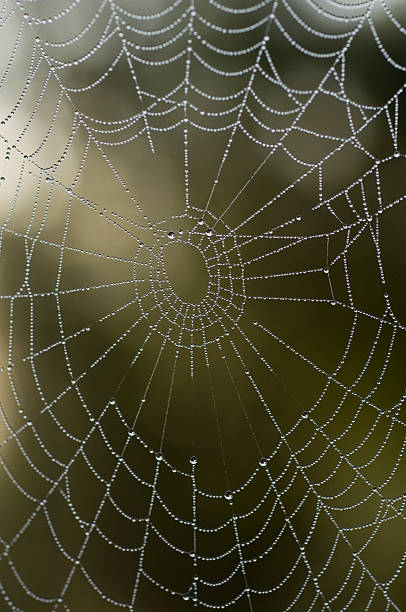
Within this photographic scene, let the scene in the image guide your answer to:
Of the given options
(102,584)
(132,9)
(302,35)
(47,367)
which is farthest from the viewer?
(47,367)

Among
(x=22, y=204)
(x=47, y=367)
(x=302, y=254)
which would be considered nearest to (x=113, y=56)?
(x=22, y=204)

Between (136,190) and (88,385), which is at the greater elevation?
(136,190)

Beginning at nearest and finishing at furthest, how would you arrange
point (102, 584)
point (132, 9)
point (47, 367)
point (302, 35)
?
point (132, 9), point (302, 35), point (102, 584), point (47, 367)

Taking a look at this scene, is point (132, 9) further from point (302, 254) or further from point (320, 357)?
point (320, 357)

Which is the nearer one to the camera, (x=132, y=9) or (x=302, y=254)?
(x=132, y=9)

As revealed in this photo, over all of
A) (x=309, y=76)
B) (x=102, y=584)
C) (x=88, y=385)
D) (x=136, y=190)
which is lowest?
(x=102, y=584)

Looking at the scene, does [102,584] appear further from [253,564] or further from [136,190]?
[136,190]
